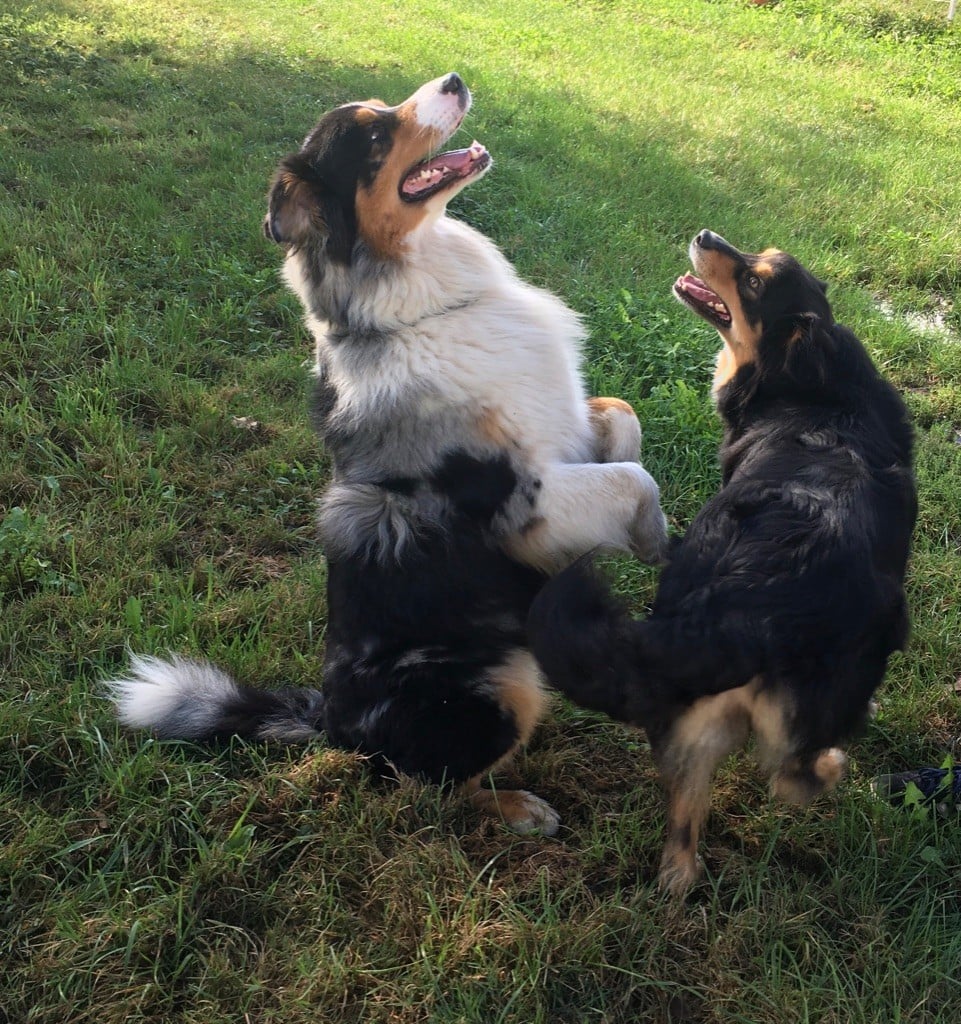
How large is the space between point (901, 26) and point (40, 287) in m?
14.1

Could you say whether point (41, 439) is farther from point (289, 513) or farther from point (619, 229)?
point (619, 229)

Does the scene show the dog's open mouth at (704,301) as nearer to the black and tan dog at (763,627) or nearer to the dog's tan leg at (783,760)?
the black and tan dog at (763,627)

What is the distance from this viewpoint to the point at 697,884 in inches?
103

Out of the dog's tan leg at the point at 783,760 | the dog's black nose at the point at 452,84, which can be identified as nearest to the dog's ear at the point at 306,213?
the dog's black nose at the point at 452,84

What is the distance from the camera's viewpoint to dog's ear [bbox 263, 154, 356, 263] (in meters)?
3.16

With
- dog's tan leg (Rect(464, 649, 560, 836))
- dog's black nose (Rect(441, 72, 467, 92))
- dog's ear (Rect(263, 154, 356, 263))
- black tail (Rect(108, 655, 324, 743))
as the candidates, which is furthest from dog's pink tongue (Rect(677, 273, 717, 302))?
black tail (Rect(108, 655, 324, 743))

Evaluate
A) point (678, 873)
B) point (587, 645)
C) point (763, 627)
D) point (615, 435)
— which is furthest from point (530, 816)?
point (615, 435)

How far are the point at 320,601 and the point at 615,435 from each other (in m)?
1.45

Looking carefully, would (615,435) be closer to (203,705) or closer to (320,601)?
(320,601)

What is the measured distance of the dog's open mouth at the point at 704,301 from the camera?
3.66m

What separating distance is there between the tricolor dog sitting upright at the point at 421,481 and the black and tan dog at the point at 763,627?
1.88 ft

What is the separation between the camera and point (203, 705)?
303cm

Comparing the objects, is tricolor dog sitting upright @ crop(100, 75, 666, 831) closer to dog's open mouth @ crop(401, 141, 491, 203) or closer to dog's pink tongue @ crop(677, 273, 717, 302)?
dog's open mouth @ crop(401, 141, 491, 203)

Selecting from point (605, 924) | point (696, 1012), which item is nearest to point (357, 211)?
point (605, 924)
